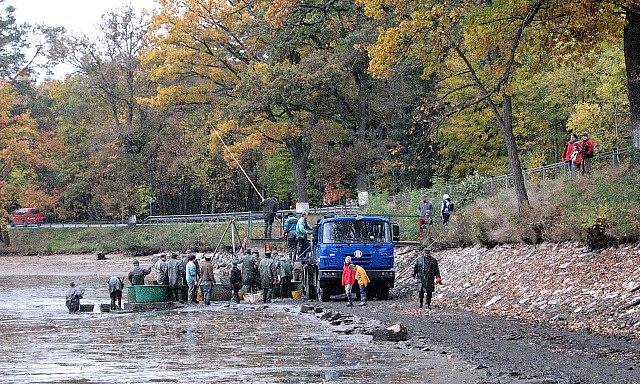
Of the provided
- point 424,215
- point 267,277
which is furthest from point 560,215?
point 267,277

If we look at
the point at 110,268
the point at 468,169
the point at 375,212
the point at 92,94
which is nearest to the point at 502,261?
the point at 375,212

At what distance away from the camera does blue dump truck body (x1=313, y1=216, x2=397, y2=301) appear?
1309 inches

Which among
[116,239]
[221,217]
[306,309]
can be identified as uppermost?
[221,217]

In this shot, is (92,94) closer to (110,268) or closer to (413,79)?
(110,268)

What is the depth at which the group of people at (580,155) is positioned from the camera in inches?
1238

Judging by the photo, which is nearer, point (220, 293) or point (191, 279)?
point (191, 279)

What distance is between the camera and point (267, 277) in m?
35.7

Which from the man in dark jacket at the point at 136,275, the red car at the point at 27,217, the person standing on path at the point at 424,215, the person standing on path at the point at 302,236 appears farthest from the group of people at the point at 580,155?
the red car at the point at 27,217

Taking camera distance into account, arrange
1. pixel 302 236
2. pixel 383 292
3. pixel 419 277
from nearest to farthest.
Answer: pixel 419 277, pixel 383 292, pixel 302 236

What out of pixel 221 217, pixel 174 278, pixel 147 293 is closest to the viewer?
pixel 147 293

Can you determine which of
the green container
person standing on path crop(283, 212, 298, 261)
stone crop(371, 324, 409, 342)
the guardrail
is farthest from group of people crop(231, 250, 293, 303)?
the guardrail

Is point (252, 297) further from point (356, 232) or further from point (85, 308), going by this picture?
point (85, 308)

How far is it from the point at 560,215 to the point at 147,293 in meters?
13.6

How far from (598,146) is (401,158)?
587 inches
